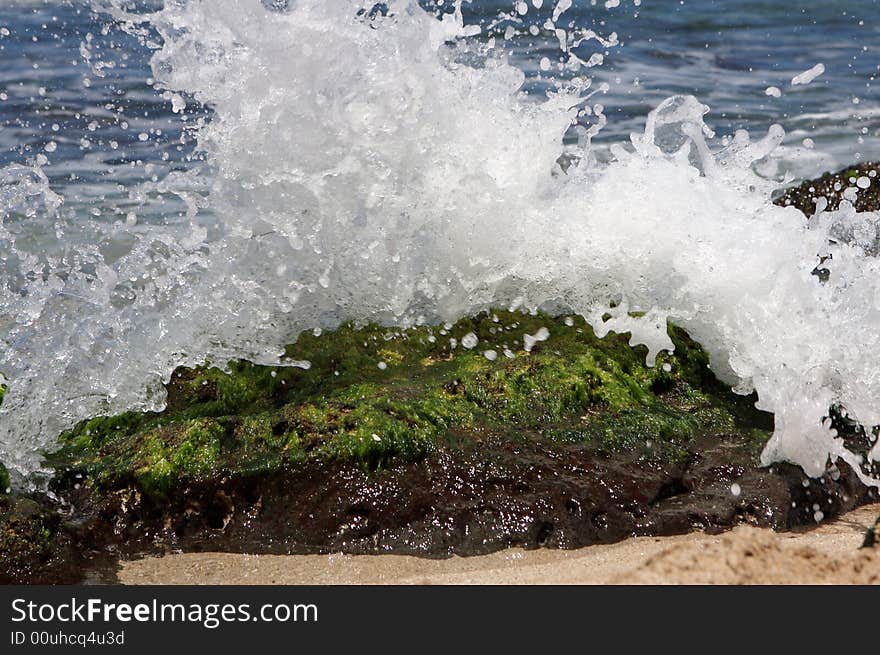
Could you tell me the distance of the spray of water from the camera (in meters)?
3.72

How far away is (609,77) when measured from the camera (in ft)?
29.6

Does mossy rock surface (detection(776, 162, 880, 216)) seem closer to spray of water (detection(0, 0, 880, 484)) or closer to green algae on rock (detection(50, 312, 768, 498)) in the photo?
spray of water (detection(0, 0, 880, 484))

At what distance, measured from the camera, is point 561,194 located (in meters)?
4.34

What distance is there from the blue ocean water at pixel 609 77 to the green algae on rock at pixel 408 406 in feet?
10.5

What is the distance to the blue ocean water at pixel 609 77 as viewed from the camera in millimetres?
7406

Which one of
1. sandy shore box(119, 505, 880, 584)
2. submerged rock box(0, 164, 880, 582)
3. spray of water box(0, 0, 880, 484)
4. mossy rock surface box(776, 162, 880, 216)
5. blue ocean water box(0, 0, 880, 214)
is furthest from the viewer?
blue ocean water box(0, 0, 880, 214)

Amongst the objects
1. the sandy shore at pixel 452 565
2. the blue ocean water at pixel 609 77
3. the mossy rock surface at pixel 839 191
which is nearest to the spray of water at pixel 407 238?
the sandy shore at pixel 452 565

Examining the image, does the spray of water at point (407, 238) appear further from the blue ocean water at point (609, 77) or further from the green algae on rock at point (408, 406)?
the blue ocean water at point (609, 77)

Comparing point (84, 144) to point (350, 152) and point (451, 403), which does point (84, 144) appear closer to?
point (350, 152)

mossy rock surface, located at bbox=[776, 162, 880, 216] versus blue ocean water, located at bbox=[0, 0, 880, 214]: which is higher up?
mossy rock surface, located at bbox=[776, 162, 880, 216]

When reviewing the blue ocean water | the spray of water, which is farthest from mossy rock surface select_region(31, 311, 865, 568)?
the blue ocean water

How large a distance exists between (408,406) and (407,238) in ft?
2.94

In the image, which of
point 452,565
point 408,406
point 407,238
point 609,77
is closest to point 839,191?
point 407,238

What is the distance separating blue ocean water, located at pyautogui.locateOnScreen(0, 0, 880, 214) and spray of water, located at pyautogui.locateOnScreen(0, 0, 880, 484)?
2.52 m
